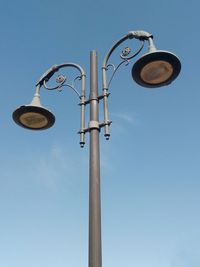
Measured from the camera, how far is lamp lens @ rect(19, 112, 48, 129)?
6.64m

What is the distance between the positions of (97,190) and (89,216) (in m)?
0.32

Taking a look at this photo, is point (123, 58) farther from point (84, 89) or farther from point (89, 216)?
point (89, 216)

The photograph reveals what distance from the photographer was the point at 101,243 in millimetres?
4605

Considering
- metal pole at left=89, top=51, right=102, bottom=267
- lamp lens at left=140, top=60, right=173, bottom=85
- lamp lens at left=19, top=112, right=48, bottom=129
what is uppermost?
lamp lens at left=140, top=60, right=173, bottom=85

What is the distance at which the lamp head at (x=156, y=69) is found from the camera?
595 cm

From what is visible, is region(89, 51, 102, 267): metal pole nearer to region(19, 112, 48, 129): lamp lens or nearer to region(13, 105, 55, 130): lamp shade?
region(13, 105, 55, 130): lamp shade

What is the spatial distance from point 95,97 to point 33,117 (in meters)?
1.35

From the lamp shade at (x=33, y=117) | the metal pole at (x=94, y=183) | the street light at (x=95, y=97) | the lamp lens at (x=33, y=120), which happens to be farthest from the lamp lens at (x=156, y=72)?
the lamp lens at (x=33, y=120)

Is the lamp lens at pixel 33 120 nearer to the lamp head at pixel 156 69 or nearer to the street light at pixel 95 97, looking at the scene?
the street light at pixel 95 97

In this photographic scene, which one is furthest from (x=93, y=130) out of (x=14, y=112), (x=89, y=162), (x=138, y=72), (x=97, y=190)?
(x=14, y=112)

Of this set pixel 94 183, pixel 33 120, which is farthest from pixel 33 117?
pixel 94 183

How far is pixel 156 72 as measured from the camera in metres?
6.18

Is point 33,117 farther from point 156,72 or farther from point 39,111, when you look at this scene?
point 156,72

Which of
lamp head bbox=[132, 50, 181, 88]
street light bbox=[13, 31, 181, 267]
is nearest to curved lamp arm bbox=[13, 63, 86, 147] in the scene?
street light bbox=[13, 31, 181, 267]
